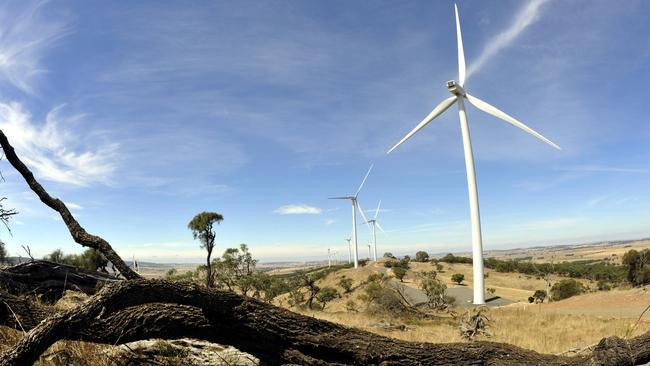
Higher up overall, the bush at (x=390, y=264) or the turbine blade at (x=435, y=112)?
the turbine blade at (x=435, y=112)

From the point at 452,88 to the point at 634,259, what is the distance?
45772mm

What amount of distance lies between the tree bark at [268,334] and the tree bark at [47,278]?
4205 mm

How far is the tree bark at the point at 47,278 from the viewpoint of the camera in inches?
363

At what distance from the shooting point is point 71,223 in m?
5.30

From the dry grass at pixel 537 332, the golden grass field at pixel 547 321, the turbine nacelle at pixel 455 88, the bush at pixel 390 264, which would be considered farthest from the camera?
the bush at pixel 390 264

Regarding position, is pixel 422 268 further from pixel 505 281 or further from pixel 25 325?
pixel 25 325

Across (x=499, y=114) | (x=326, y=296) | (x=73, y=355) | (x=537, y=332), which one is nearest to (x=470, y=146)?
(x=499, y=114)

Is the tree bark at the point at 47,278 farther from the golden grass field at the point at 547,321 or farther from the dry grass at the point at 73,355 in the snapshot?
the golden grass field at the point at 547,321

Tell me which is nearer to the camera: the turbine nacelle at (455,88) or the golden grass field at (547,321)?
the golden grass field at (547,321)

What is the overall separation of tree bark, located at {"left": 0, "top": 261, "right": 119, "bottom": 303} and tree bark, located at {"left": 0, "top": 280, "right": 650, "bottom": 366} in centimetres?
420

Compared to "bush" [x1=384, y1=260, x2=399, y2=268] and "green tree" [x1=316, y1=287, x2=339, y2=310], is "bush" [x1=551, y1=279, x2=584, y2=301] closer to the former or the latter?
"green tree" [x1=316, y1=287, x2=339, y2=310]

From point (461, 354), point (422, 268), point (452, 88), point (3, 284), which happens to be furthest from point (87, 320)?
point (422, 268)

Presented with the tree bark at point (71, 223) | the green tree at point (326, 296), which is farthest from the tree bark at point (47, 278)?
the green tree at point (326, 296)

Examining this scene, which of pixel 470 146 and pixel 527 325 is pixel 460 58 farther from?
pixel 527 325
